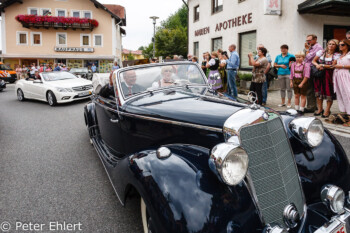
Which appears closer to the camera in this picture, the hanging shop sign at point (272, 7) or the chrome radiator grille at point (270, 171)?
the chrome radiator grille at point (270, 171)

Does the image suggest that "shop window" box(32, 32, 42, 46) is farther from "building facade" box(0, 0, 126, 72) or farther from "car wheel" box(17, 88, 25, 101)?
"car wheel" box(17, 88, 25, 101)

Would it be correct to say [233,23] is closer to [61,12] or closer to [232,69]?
[232,69]

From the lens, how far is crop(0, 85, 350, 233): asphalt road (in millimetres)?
2770

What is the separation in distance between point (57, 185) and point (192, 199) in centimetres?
243

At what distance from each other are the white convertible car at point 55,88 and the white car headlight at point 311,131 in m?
8.98

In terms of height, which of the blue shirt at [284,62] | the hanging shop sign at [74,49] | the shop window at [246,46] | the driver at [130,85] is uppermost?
the hanging shop sign at [74,49]

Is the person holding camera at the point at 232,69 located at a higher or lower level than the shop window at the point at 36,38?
lower

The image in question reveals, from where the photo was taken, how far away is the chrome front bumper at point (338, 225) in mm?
1751

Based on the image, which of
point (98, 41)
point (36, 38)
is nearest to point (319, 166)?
Result: point (98, 41)

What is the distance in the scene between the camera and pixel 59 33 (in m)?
33.9

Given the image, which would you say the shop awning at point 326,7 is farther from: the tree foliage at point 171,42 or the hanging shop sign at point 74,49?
the tree foliage at point 171,42

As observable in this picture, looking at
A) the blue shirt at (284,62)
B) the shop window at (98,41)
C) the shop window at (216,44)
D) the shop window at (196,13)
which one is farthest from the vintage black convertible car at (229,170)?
the shop window at (98,41)

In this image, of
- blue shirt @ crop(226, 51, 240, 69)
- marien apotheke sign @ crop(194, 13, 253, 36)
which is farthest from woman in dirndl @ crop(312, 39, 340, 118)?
marien apotheke sign @ crop(194, 13, 253, 36)

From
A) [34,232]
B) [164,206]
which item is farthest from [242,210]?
[34,232]
